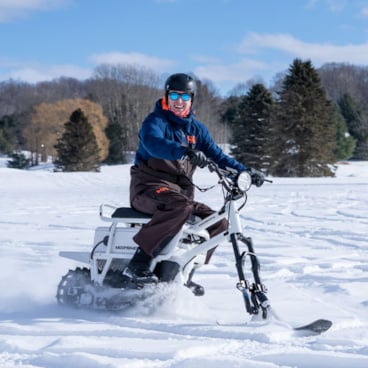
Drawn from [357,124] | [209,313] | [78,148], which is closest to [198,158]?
[209,313]

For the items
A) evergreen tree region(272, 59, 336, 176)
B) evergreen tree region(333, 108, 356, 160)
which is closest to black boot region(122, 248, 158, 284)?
evergreen tree region(272, 59, 336, 176)

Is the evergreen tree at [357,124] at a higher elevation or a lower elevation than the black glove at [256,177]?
higher

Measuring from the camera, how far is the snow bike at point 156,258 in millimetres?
3857

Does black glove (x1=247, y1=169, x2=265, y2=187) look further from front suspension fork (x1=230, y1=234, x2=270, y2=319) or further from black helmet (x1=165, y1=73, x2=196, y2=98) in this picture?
black helmet (x1=165, y1=73, x2=196, y2=98)

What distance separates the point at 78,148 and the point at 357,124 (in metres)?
37.3

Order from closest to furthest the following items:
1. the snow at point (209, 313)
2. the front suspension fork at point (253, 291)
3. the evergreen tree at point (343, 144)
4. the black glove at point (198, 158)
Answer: the snow at point (209, 313) → the black glove at point (198, 158) → the front suspension fork at point (253, 291) → the evergreen tree at point (343, 144)

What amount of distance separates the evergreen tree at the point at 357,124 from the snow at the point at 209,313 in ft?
179

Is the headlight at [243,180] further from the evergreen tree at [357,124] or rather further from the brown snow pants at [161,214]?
the evergreen tree at [357,124]

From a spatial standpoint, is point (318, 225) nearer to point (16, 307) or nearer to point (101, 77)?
point (16, 307)

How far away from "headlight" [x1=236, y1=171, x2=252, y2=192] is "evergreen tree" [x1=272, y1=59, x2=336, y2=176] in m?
32.2

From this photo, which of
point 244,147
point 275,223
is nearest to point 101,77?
point 244,147

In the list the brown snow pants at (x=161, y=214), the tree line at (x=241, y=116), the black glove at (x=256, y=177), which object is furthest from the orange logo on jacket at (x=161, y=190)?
the tree line at (x=241, y=116)

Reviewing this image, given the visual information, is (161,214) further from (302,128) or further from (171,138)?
(302,128)

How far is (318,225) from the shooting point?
32.1 ft
